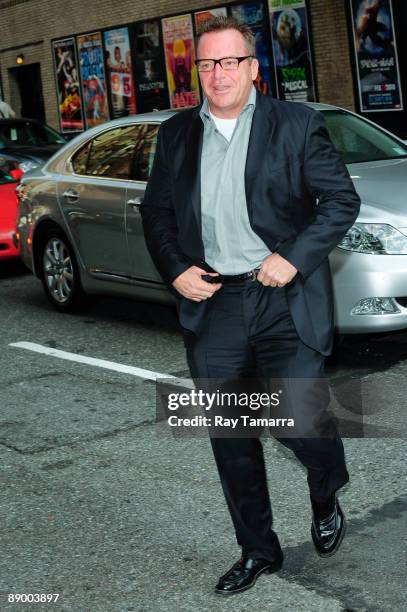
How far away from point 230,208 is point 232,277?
0.75 ft

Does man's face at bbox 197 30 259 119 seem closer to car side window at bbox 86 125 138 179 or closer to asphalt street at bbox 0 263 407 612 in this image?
asphalt street at bbox 0 263 407 612

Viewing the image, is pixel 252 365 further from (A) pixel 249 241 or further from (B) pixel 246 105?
(B) pixel 246 105

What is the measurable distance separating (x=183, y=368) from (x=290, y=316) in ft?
11.9

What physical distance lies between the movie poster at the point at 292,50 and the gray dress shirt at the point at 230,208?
55.4 feet

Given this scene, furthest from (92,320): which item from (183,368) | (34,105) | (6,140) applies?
(34,105)

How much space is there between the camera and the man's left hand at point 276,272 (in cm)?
365

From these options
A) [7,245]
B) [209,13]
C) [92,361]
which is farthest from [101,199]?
[209,13]

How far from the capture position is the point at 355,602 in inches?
150

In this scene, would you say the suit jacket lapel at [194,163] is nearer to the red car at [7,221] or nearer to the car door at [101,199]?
the car door at [101,199]

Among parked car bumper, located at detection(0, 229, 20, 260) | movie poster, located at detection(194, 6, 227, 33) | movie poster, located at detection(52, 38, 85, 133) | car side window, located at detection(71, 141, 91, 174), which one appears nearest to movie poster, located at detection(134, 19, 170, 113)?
movie poster, located at detection(194, 6, 227, 33)

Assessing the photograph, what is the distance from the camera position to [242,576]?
12.9 feet

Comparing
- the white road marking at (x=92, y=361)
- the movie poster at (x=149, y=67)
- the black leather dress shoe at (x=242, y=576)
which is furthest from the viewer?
the movie poster at (x=149, y=67)

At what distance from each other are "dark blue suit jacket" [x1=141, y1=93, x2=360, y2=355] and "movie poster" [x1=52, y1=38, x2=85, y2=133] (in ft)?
77.6

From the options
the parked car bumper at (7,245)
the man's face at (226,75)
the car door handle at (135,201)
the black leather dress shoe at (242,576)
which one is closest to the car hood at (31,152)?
the parked car bumper at (7,245)
